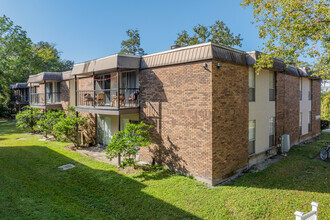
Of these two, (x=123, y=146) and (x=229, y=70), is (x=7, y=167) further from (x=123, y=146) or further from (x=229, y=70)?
(x=229, y=70)

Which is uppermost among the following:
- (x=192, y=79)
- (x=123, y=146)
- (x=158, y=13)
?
(x=158, y=13)

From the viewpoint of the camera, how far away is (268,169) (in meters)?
9.44

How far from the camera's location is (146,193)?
6875 mm

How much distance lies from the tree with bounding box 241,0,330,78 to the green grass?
4.73 metres

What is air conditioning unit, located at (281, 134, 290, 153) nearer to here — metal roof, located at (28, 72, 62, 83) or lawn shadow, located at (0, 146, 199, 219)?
lawn shadow, located at (0, 146, 199, 219)

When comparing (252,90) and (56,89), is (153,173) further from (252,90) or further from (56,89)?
(56,89)

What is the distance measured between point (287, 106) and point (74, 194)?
12.9m

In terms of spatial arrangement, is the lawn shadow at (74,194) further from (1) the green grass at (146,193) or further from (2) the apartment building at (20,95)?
(2) the apartment building at (20,95)

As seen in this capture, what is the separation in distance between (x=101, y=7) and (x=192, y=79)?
736 inches

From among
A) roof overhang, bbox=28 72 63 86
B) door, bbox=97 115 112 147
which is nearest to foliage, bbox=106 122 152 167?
door, bbox=97 115 112 147

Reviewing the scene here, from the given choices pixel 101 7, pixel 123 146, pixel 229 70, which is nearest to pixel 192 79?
pixel 229 70

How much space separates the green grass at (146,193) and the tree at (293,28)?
15.5 ft

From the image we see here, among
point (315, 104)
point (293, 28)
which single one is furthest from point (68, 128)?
point (315, 104)

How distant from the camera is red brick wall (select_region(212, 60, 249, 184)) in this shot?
7.78m
